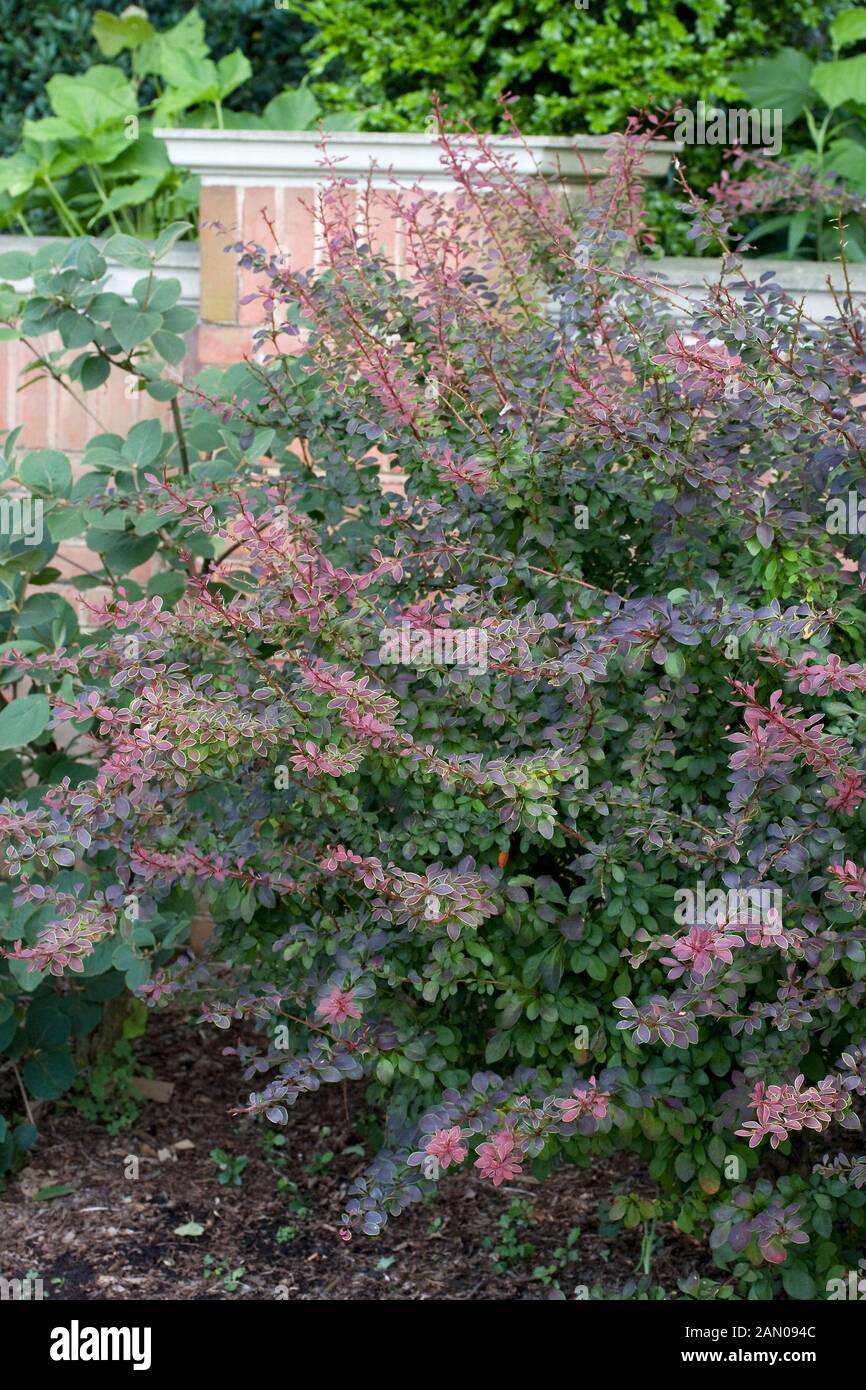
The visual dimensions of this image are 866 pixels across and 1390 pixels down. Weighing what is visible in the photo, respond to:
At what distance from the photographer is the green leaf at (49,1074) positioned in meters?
3.01

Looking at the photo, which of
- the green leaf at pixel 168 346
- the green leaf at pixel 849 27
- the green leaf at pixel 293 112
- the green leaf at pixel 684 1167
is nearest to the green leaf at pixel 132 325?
the green leaf at pixel 168 346

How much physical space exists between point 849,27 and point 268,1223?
12.7ft

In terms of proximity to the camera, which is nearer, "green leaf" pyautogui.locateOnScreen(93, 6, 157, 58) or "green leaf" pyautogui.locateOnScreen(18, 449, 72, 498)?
"green leaf" pyautogui.locateOnScreen(18, 449, 72, 498)

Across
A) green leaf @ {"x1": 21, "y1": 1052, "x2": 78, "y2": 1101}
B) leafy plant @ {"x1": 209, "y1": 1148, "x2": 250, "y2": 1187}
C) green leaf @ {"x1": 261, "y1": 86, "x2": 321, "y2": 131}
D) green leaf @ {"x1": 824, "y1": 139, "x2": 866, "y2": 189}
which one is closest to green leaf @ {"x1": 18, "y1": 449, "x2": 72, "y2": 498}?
green leaf @ {"x1": 21, "y1": 1052, "x2": 78, "y2": 1101}

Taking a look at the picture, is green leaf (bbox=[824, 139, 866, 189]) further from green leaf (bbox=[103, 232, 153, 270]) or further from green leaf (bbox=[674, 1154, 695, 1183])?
green leaf (bbox=[674, 1154, 695, 1183])

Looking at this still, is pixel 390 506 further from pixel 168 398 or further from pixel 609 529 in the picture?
pixel 168 398

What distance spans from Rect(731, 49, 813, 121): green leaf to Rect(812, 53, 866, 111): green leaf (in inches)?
9.4

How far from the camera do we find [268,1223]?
9.36 feet

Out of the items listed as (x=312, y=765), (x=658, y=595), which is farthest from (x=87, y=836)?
(x=658, y=595)

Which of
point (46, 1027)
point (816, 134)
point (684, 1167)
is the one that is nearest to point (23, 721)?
point (46, 1027)

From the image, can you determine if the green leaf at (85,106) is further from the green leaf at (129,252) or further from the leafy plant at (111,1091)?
the leafy plant at (111,1091)

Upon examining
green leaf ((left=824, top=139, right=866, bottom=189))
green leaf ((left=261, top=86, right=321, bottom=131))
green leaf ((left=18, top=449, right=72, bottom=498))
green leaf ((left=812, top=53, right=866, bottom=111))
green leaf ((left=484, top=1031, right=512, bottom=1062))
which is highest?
green leaf ((left=812, top=53, right=866, bottom=111))

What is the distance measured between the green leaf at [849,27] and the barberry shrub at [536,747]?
2316 mm

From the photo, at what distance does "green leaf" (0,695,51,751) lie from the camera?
2.63 meters
